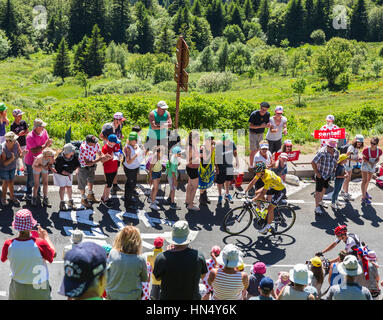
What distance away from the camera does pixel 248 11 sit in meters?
151

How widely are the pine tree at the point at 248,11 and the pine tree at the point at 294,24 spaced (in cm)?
2044

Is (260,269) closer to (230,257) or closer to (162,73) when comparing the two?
(230,257)

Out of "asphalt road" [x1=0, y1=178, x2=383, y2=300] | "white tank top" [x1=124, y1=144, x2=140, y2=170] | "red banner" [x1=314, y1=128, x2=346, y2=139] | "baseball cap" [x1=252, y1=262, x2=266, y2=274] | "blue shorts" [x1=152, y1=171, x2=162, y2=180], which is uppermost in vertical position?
"red banner" [x1=314, y1=128, x2=346, y2=139]

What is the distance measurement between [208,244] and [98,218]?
8.26 ft

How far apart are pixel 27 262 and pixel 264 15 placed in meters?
146

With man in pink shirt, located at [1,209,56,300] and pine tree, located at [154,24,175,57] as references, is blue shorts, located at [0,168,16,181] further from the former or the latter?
pine tree, located at [154,24,175,57]

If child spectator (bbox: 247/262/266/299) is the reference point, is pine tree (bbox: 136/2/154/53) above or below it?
above

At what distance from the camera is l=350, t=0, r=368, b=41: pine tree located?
121312mm

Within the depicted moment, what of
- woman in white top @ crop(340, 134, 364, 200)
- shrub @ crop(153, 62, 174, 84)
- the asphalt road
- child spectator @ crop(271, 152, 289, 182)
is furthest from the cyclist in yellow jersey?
shrub @ crop(153, 62, 174, 84)

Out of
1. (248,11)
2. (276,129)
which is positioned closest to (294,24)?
(248,11)

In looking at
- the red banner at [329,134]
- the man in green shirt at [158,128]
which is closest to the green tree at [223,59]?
the red banner at [329,134]

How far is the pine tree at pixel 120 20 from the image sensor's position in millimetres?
125625

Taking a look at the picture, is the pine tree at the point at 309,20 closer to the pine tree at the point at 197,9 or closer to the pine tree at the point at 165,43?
the pine tree at the point at 197,9
